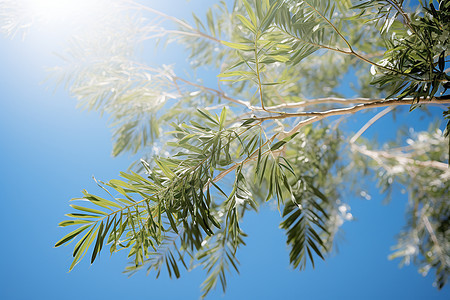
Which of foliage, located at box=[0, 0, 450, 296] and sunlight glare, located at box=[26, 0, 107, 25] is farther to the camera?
sunlight glare, located at box=[26, 0, 107, 25]

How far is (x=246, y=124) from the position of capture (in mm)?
783

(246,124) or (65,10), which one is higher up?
(65,10)

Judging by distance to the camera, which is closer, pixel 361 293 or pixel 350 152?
pixel 350 152

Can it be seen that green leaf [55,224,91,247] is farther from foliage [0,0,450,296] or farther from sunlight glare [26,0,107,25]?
sunlight glare [26,0,107,25]

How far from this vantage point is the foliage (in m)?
0.76

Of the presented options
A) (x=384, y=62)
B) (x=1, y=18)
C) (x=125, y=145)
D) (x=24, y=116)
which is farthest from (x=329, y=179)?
(x=24, y=116)

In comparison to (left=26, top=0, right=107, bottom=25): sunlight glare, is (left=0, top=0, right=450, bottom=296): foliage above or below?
below

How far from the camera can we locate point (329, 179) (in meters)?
2.13

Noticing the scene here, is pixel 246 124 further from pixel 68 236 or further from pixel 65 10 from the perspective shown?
pixel 65 10

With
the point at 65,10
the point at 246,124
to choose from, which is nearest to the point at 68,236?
the point at 246,124

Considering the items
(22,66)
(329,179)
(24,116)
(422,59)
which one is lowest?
(422,59)

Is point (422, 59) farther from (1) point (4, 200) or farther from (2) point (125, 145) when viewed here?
(1) point (4, 200)

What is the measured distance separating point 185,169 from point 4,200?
2.92 metres

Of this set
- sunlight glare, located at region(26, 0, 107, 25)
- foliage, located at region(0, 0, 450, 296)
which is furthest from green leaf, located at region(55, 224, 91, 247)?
sunlight glare, located at region(26, 0, 107, 25)
